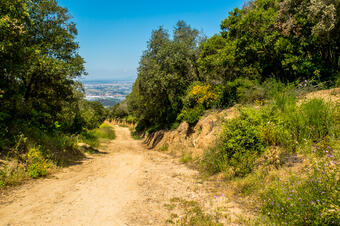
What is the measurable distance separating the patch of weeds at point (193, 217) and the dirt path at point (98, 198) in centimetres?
26

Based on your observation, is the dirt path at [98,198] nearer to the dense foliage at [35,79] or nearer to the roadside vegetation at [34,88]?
the roadside vegetation at [34,88]

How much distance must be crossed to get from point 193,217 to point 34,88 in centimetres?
1194

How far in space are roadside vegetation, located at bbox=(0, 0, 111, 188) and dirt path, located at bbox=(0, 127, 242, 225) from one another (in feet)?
3.67

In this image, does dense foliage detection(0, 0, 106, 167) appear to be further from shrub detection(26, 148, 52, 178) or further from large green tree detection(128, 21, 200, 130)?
large green tree detection(128, 21, 200, 130)

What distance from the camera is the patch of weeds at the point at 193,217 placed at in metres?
3.70

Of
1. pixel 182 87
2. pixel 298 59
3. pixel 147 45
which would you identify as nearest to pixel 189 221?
pixel 298 59

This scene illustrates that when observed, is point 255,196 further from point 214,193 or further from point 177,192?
point 177,192

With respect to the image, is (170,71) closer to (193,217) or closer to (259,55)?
(259,55)

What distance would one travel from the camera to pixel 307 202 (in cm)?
321

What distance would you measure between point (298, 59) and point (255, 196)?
8.93 m

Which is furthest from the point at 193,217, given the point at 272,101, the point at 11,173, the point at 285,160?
the point at 272,101

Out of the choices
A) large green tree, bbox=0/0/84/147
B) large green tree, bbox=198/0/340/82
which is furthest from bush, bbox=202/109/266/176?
large green tree, bbox=0/0/84/147

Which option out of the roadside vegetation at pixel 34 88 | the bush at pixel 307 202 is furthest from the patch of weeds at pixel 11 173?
the bush at pixel 307 202

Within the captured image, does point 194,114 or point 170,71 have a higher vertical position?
point 170,71
